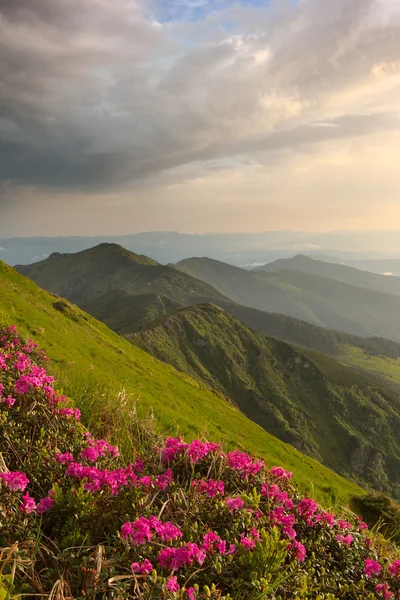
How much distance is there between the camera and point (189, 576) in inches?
144

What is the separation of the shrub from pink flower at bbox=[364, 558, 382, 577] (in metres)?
0.02

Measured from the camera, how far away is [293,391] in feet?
560

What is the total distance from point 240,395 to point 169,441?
156 meters

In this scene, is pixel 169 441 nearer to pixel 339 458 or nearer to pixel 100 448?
pixel 100 448

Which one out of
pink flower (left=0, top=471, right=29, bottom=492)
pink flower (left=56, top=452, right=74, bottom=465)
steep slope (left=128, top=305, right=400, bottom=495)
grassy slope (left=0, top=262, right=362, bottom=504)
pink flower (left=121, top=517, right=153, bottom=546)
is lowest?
steep slope (left=128, top=305, right=400, bottom=495)

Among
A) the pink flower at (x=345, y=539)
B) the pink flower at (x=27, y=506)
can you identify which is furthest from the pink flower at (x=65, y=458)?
the pink flower at (x=345, y=539)

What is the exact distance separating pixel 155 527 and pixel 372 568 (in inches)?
127

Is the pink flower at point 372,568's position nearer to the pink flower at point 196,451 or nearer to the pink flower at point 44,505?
the pink flower at point 196,451

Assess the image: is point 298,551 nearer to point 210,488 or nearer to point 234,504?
point 234,504

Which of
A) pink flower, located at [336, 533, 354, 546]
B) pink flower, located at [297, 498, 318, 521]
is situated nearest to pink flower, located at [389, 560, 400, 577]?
pink flower, located at [336, 533, 354, 546]

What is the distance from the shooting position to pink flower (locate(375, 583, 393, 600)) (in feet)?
14.1

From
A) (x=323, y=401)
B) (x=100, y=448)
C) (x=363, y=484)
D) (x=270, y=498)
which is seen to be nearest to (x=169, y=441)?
(x=100, y=448)

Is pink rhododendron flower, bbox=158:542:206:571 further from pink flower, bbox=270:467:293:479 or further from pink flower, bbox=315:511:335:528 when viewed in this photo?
pink flower, bbox=270:467:293:479

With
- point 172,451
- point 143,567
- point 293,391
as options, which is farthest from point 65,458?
point 293,391
